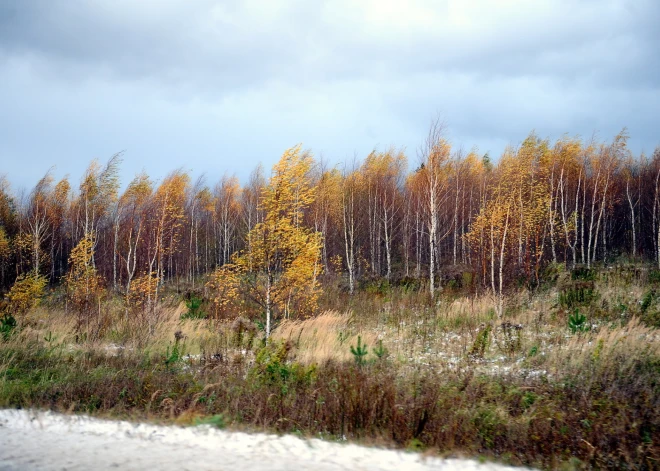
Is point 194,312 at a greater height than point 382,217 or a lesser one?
lesser

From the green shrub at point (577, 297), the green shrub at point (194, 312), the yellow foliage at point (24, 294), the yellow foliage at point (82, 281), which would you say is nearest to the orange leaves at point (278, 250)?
the green shrub at point (194, 312)

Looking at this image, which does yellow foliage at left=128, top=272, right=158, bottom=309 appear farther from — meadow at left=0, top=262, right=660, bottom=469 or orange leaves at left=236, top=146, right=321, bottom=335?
orange leaves at left=236, top=146, right=321, bottom=335

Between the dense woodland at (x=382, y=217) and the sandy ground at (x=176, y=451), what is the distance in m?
6.56

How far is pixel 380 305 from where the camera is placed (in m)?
16.4

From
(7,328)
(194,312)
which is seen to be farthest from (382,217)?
(7,328)

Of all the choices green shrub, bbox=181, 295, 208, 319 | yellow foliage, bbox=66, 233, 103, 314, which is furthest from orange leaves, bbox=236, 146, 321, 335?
yellow foliage, bbox=66, 233, 103, 314

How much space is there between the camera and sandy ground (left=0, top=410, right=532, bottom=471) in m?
3.74

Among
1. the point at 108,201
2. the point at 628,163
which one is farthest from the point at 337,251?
the point at 628,163

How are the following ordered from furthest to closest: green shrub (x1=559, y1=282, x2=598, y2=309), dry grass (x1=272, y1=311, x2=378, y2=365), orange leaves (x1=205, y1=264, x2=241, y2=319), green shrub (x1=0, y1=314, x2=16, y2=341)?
green shrub (x1=559, y1=282, x2=598, y2=309) < orange leaves (x1=205, y1=264, x2=241, y2=319) < green shrub (x1=0, y1=314, x2=16, y2=341) < dry grass (x1=272, y1=311, x2=378, y2=365)

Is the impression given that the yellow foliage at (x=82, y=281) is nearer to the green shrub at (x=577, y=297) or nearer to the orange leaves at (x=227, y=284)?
the orange leaves at (x=227, y=284)

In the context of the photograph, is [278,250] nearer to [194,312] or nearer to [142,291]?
[142,291]

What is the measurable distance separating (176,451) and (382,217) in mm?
29780

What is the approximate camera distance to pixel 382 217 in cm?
3316

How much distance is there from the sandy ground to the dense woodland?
21.5 feet
